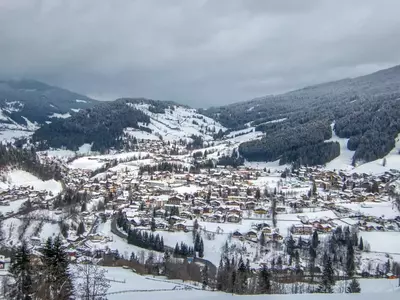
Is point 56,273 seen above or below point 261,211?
below

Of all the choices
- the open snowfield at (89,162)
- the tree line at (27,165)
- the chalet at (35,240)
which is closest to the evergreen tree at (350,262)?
the chalet at (35,240)

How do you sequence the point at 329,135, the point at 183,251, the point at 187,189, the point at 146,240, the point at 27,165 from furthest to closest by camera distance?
1. the point at 329,135
2. the point at 27,165
3. the point at 187,189
4. the point at 146,240
5. the point at 183,251

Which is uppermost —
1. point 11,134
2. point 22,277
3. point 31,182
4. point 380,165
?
point 11,134

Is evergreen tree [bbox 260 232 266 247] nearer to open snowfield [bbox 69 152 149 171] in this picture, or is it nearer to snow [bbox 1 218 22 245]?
snow [bbox 1 218 22 245]

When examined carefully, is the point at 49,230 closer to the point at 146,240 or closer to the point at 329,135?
the point at 146,240

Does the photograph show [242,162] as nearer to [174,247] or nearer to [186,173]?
[186,173]

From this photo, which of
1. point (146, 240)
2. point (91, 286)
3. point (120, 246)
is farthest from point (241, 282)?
point (120, 246)

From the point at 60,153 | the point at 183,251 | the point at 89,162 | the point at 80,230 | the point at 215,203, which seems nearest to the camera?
the point at 183,251
